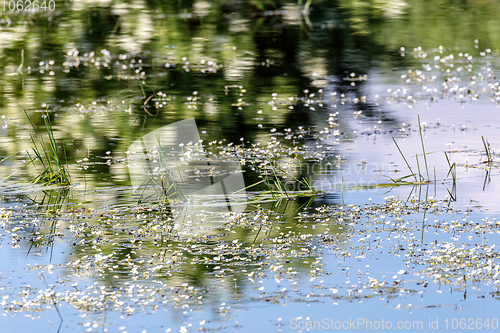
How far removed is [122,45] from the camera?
16.8 meters

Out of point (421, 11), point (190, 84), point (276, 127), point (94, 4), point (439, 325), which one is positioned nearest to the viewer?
point (439, 325)

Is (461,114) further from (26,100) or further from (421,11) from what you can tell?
(421,11)

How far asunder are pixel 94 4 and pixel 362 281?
1849 cm

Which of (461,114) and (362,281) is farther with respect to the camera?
(461,114)

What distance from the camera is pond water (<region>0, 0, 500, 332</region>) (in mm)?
4852

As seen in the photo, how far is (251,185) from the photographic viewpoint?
7262mm

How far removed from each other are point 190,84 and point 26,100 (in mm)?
2854

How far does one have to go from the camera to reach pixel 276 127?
9.94 metres

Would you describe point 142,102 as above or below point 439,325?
below

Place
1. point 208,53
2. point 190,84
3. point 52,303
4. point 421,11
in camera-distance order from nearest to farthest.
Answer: point 52,303 → point 190,84 → point 208,53 → point 421,11

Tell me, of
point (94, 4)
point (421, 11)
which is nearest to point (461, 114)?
point (421, 11)

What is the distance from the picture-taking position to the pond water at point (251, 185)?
485 cm

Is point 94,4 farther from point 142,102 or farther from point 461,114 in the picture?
point 461,114

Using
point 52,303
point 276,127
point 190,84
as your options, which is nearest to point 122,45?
point 190,84
